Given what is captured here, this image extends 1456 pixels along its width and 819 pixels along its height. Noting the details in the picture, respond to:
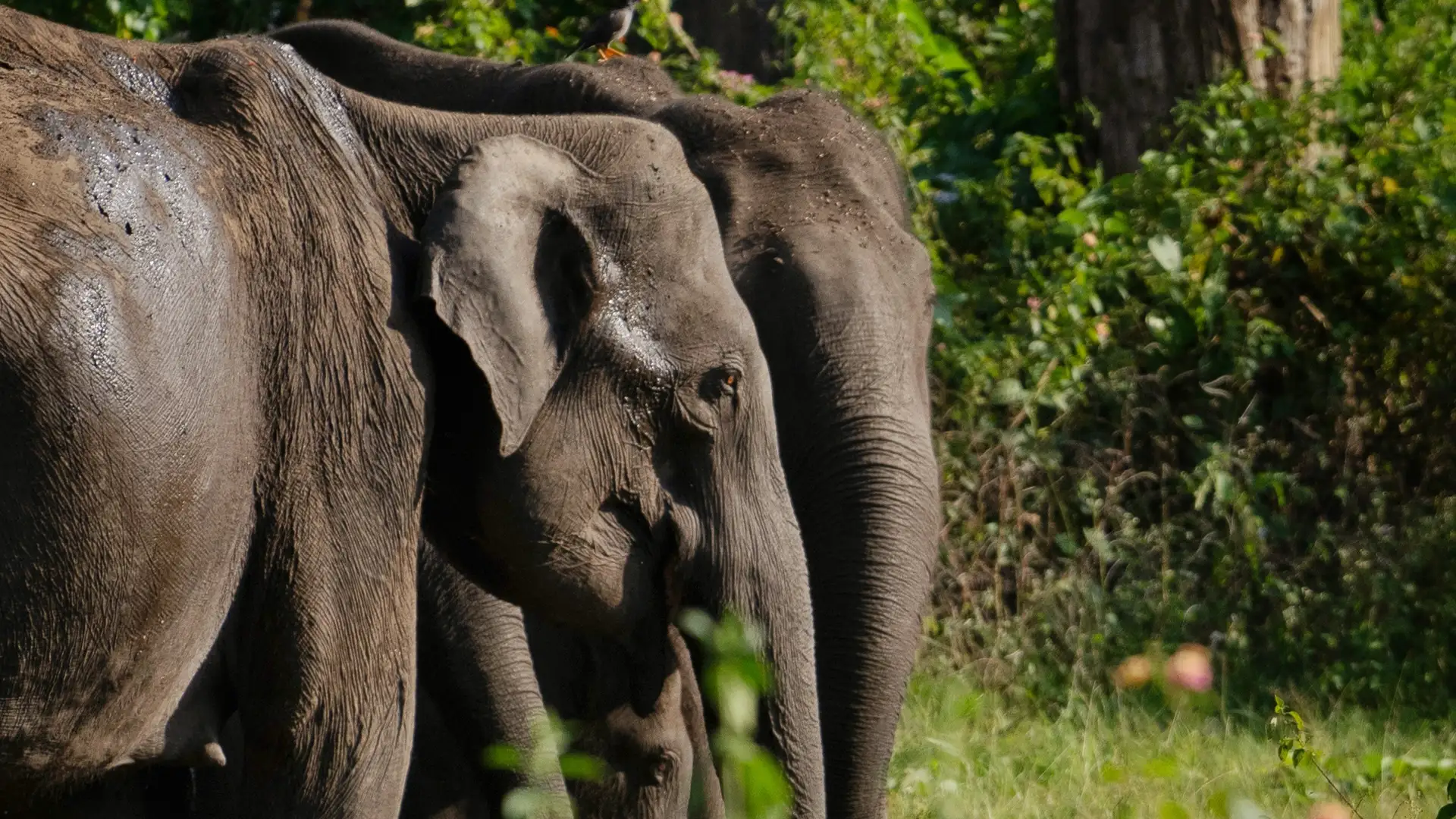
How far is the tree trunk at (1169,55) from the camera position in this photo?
875cm

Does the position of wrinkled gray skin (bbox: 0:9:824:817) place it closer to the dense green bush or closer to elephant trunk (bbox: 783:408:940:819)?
elephant trunk (bbox: 783:408:940:819)

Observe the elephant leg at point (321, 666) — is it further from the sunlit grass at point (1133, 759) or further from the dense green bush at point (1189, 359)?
the dense green bush at point (1189, 359)

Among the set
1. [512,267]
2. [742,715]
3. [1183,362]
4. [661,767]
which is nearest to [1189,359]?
[1183,362]

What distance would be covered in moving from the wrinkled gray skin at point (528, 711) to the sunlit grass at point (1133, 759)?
0.59m

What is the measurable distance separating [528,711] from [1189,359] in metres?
4.35

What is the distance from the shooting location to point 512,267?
380 cm

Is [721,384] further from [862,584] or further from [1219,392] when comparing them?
[1219,392]

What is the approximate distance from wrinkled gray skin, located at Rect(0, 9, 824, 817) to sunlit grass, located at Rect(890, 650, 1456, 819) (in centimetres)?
122

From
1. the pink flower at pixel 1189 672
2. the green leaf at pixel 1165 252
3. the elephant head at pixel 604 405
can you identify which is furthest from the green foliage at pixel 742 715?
the green leaf at pixel 1165 252

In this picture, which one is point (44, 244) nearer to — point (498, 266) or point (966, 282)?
point (498, 266)

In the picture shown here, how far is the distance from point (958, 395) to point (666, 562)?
12.1 ft

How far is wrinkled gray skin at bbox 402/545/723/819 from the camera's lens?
14.8 feet

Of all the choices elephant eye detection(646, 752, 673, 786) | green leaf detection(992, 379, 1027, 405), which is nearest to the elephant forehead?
elephant eye detection(646, 752, 673, 786)

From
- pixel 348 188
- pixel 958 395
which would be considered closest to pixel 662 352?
pixel 348 188
